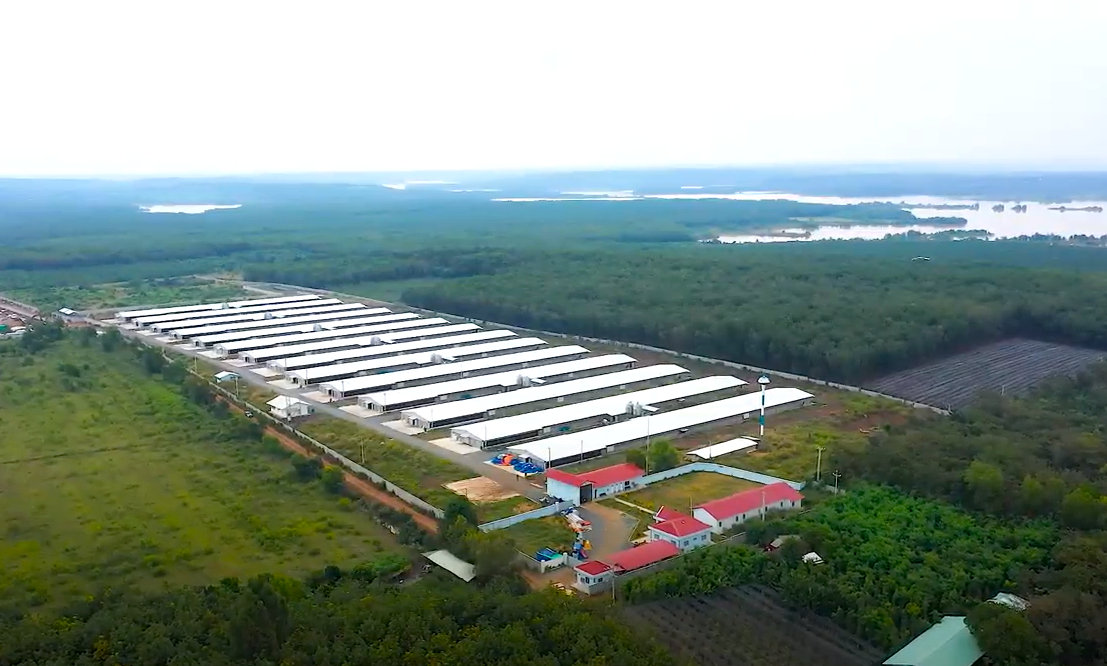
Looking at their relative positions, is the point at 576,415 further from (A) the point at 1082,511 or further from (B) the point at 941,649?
(B) the point at 941,649

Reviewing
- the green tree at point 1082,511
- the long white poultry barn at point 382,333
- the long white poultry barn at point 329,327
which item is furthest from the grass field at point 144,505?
the green tree at point 1082,511

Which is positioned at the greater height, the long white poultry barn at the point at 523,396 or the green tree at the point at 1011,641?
the green tree at the point at 1011,641

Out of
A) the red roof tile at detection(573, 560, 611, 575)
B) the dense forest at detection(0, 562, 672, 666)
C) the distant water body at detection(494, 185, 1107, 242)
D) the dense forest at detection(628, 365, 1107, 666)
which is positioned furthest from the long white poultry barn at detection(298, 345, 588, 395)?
the distant water body at detection(494, 185, 1107, 242)

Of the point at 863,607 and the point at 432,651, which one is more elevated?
the point at 432,651

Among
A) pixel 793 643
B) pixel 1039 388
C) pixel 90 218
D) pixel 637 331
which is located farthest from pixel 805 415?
pixel 90 218

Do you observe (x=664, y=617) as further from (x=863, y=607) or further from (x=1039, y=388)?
(x=1039, y=388)

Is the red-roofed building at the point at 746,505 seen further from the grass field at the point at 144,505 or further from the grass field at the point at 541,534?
the grass field at the point at 144,505

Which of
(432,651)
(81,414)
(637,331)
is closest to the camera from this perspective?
(432,651)
